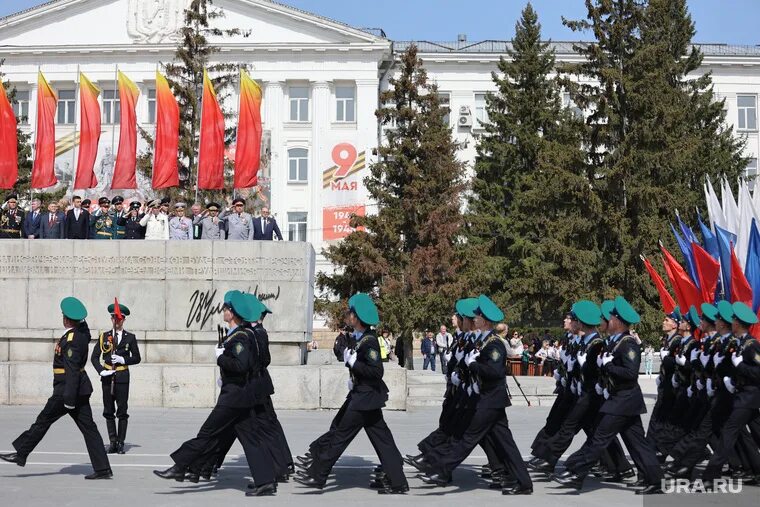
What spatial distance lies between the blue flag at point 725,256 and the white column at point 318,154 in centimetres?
3264

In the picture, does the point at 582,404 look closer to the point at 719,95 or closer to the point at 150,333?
the point at 150,333

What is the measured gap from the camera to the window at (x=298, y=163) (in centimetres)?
5397

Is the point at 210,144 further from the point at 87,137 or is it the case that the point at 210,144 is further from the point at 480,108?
the point at 480,108

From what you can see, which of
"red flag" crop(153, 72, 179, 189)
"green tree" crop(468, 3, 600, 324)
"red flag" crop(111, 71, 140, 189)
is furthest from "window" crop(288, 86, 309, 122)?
"red flag" crop(153, 72, 179, 189)

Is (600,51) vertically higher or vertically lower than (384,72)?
lower

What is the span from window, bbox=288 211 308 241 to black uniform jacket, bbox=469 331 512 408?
43.4m

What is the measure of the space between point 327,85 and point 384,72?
12.0ft

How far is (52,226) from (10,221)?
1.13m

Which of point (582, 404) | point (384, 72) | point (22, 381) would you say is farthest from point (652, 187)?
point (384, 72)

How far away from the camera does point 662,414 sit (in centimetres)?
1187

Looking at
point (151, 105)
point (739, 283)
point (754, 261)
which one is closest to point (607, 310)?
point (739, 283)

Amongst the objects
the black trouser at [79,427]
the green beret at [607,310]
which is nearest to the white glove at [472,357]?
the green beret at [607,310]

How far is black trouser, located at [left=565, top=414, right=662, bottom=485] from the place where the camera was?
32.7ft

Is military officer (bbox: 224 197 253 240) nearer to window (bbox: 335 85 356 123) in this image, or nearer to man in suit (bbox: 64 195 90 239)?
man in suit (bbox: 64 195 90 239)
